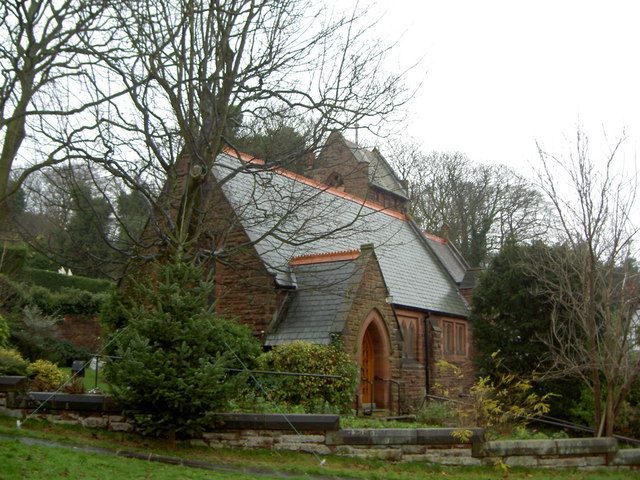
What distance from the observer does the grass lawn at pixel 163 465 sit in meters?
8.27

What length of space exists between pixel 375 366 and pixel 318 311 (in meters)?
3.08

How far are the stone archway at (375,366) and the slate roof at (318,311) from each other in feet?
5.96

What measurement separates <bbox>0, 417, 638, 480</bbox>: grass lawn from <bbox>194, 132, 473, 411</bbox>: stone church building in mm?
4551

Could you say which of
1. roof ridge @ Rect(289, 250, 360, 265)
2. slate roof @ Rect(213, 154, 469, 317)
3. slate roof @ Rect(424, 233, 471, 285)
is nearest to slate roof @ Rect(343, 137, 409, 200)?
slate roof @ Rect(213, 154, 469, 317)

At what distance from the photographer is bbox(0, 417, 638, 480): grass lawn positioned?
8272 millimetres

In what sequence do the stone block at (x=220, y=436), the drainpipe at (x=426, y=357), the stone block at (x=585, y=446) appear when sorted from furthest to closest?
the drainpipe at (x=426, y=357)
the stone block at (x=585, y=446)
the stone block at (x=220, y=436)

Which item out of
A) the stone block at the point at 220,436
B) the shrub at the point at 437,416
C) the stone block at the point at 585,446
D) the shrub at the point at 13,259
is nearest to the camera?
the stone block at the point at 220,436

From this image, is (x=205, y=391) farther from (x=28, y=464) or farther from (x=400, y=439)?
(x=400, y=439)

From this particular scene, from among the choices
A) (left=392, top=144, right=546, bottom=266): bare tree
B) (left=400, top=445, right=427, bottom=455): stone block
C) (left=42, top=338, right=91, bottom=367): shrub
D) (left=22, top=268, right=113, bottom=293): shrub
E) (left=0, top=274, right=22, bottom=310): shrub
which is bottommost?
(left=400, top=445, right=427, bottom=455): stone block

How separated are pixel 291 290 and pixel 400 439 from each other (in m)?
8.42

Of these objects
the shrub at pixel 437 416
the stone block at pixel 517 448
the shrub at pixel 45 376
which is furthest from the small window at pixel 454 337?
the shrub at pixel 45 376

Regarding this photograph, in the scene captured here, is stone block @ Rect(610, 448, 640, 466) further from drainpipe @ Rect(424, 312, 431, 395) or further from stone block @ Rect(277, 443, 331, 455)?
drainpipe @ Rect(424, 312, 431, 395)

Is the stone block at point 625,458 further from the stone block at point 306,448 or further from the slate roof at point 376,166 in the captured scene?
the slate roof at point 376,166

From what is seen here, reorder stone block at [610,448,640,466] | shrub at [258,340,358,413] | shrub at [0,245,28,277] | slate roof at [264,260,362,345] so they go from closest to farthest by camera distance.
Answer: stone block at [610,448,640,466] < shrub at [258,340,358,413] < slate roof at [264,260,362,345] < shrub at [0,245,28,277]
